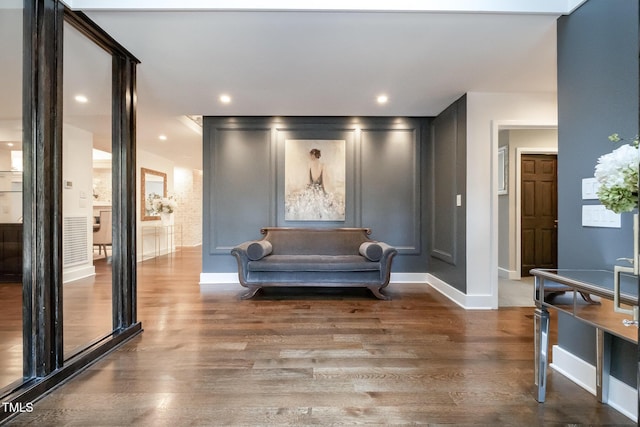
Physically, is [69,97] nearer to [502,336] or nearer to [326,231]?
[326,231]

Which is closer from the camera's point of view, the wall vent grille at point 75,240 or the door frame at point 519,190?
the wall vent grille at point 75,240

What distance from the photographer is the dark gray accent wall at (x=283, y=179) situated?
441 centimetres

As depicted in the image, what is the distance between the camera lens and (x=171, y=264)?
617cm

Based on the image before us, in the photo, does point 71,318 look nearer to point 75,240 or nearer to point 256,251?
point 75,240

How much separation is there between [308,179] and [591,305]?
345 centimetres

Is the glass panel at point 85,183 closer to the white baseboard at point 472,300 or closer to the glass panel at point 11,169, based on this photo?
the glass panel at point 11,169

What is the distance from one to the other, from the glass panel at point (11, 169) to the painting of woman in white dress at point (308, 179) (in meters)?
2.92

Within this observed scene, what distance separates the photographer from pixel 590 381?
1.81 m

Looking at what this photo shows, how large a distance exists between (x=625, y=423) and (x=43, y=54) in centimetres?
362

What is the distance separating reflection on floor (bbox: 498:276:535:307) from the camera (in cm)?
354

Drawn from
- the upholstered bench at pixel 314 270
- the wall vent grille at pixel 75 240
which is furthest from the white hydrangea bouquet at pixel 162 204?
the wall vent grille at pixel 75 240

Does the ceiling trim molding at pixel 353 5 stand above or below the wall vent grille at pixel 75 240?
above

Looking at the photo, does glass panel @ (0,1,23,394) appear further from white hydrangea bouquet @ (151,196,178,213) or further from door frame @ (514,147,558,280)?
door frame @ (514,147,558,280)

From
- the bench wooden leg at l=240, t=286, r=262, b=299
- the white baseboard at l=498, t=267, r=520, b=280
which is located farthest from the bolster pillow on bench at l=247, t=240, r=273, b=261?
the white baseboard at l=498, t=267, r=520, b=280
